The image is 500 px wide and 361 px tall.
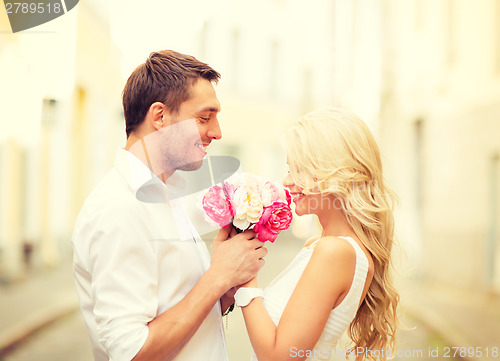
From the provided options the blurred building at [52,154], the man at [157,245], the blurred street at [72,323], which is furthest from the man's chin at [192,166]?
the blurred street at [72,323]

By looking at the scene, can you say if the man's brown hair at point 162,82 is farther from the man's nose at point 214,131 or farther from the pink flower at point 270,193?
the pink flower at point 270,193

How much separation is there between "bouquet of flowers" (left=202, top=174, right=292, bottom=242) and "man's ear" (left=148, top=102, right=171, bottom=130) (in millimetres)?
272

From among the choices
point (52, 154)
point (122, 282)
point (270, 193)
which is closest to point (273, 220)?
point (270, 193)

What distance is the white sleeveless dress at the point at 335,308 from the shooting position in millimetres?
1558

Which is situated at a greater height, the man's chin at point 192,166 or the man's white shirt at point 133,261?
the man's chin at point 192,166

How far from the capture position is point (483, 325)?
15.3ft

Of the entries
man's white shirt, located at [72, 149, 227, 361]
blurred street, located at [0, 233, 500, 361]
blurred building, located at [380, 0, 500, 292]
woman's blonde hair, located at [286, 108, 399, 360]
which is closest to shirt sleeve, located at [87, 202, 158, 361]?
man's white shirt, located at [72, 149, 227, 361]

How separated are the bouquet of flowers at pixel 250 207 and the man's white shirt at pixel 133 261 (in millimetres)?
158

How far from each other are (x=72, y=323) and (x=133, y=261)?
14.5ft

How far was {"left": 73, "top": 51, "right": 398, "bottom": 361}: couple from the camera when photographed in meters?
1.40

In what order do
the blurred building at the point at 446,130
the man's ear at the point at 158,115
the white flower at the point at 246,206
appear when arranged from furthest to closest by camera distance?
the blurred building at the point at 446,130, the man's ear at the point at 158,115, the white flower at the point at 246,206

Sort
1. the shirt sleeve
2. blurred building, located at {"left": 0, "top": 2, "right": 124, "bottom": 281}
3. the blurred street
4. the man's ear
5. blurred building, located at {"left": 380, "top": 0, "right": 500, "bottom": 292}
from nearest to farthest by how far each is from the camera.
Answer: the shirt sleeve, the man's ear, blurred building, located at {"left": 0, "top": 2, "right": 124, "bottom": 281}, the blurred street, blurred building, located at {"left": 380, "top": 0, "right": 500, "bottom": 292}

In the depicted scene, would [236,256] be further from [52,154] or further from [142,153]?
[52,154]

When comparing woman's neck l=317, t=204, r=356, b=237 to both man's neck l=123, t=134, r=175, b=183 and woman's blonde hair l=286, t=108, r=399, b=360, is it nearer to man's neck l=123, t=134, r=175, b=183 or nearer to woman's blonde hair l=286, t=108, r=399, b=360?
woman's blonde hair l=286, t=108, r=399, b=360
